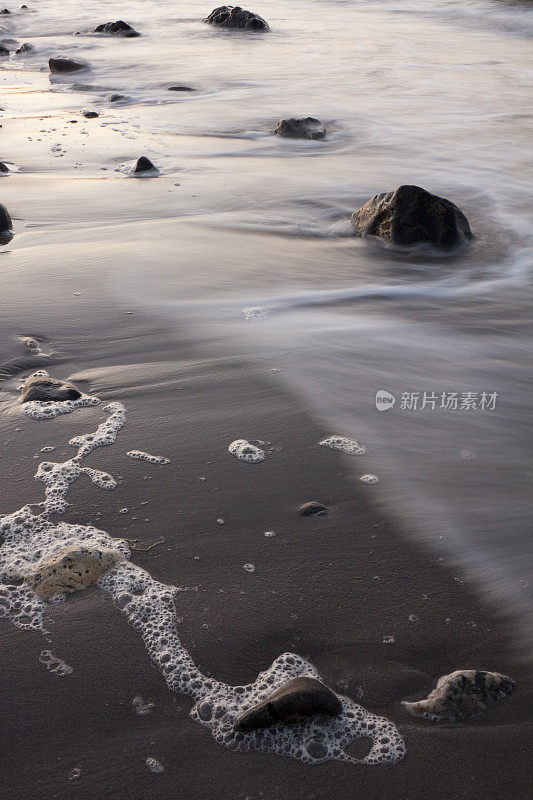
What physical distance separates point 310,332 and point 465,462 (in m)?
1.26

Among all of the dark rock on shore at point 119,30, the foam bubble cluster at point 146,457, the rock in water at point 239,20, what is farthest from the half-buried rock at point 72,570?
the rock in water at point 239,20

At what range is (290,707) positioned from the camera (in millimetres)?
1729

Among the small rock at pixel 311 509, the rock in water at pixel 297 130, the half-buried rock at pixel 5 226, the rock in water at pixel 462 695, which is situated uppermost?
the rock in water at pixel 297 130

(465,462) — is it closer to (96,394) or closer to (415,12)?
(96,394)

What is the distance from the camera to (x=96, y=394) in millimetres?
3115

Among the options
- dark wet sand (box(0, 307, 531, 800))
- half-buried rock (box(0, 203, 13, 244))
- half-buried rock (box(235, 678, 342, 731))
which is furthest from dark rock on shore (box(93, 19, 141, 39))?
half-buried rock (box(235, 678, 342, 731))

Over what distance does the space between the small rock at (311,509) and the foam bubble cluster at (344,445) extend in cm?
39

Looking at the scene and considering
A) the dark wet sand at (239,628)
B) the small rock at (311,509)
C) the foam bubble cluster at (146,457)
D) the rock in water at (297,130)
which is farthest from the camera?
the rock in water at (297,130)

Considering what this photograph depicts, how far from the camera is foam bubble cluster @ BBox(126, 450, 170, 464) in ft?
8.75

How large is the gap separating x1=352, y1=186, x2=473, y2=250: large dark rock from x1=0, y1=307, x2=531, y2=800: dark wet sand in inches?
97.7

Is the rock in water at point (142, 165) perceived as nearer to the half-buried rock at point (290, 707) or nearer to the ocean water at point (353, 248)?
the ocean water at point (353, 248)

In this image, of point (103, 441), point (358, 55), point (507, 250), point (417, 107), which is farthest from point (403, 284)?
point (358, 55)

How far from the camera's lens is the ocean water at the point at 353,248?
278 cm

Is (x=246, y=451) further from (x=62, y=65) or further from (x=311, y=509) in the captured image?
(x=62, y=65)
